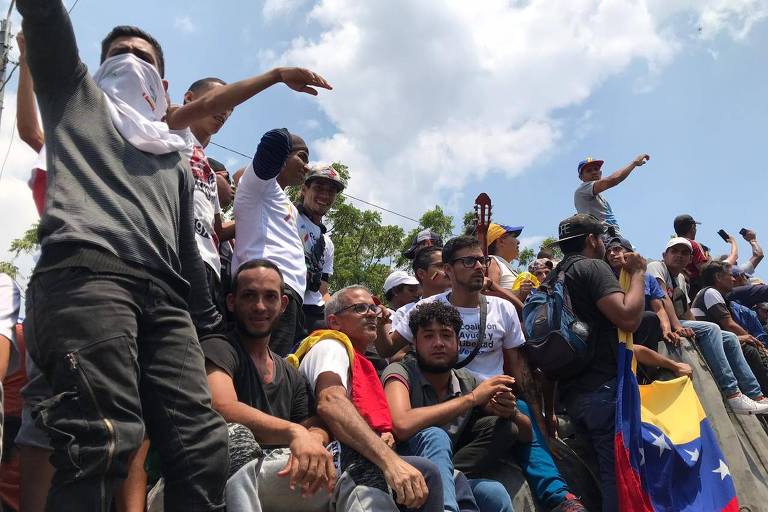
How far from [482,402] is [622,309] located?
118 centimetres

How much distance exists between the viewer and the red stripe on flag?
145 inches

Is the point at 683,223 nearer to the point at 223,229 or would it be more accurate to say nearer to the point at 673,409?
the point at 673,409

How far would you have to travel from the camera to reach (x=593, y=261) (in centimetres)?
443

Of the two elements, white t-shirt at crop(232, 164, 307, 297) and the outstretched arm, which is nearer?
the outstretched arm

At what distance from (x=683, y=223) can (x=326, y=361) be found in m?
6.54

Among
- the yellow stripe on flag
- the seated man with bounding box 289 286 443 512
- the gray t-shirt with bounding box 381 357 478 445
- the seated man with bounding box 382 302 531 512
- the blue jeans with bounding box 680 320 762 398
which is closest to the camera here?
the seated man with bounding box 289 286 443 512

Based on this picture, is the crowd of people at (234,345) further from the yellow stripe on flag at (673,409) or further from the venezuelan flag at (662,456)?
the yellow stripe on flag at (673,409)

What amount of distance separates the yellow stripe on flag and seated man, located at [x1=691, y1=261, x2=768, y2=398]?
255cm

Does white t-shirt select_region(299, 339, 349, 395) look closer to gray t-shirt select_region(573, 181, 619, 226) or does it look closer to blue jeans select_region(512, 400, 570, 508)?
blue jeans select_region(512, 400, 570, 508)

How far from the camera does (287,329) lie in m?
3.86

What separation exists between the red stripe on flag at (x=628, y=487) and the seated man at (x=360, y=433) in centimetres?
139

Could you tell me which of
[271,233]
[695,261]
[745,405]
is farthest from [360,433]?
[695,261]

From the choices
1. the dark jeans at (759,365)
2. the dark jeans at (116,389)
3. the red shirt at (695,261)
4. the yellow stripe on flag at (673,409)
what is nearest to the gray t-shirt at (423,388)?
the yellow stripe on flag at (673,409)

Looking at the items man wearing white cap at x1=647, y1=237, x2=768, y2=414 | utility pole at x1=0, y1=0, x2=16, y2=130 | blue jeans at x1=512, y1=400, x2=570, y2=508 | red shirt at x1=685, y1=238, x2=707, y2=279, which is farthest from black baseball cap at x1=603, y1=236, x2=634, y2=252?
utility pole at x1=0, y1=0, x2=16, y2=130
